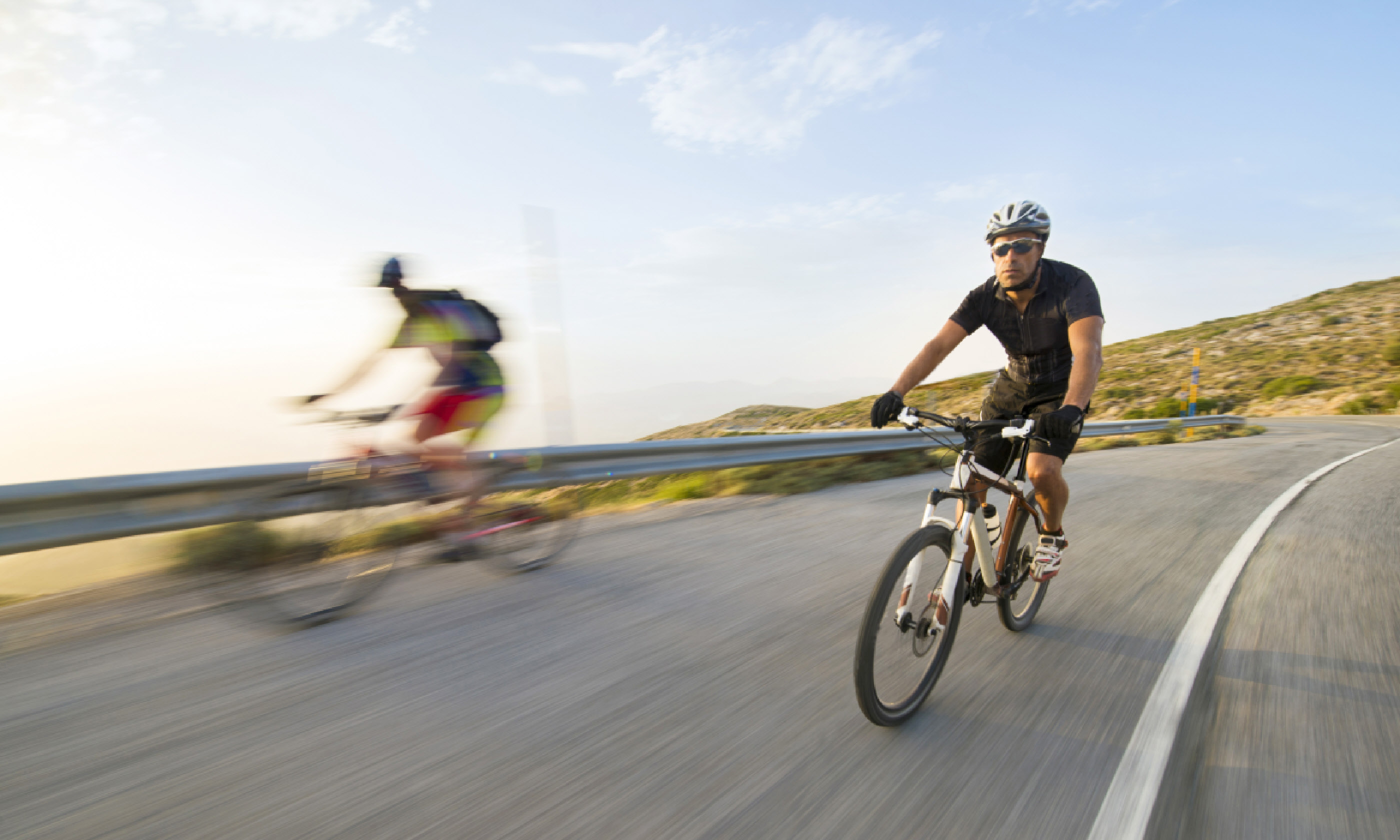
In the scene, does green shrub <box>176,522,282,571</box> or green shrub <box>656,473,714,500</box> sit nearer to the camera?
green shrub <box>176,522,282,571</box>

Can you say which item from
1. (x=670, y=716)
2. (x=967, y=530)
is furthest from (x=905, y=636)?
(x=670, y=716)

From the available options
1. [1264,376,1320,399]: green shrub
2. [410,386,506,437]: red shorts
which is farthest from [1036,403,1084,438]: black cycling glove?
[1264,376,1320,399]: green shrub

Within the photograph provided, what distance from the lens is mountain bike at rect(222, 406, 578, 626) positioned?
3809 mm

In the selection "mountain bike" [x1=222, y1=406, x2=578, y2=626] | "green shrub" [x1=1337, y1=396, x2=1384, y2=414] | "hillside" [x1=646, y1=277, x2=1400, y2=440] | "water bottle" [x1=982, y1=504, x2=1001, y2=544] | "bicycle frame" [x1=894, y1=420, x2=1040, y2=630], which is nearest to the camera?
"bicycle frame" [x1=894, y1=420, x2=1040, y2=630]

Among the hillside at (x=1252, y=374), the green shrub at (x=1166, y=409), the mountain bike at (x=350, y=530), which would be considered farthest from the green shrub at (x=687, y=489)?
the green shrub at (x=1166, y=409)

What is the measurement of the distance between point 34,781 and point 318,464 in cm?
191

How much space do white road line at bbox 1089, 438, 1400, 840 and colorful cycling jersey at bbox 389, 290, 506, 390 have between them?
3.85 m

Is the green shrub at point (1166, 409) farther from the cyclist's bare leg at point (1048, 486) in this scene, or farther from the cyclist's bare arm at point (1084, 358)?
the cyclist's bare arm at point (1084, 358)

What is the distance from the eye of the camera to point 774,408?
16.8m

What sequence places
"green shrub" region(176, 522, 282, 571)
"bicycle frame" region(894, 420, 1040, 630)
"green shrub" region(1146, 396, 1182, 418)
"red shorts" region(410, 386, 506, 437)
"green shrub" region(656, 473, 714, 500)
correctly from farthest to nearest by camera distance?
"green shrub" region(1146, 396, 1182, 418), "green shrub" region(656, 473, 714, 500), "red shorts" region(410, 386, 506, 437), "green shrub" region(176, 522, 282, 571), "bicycle frame" region(894, 420, 1040, 630)

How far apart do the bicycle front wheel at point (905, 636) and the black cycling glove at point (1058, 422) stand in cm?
56

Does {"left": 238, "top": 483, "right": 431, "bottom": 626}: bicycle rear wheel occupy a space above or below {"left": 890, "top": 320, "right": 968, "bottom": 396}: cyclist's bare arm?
below

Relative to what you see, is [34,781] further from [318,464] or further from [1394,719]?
[1394,719]

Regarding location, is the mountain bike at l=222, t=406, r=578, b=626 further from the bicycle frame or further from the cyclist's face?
the cyclist's face
